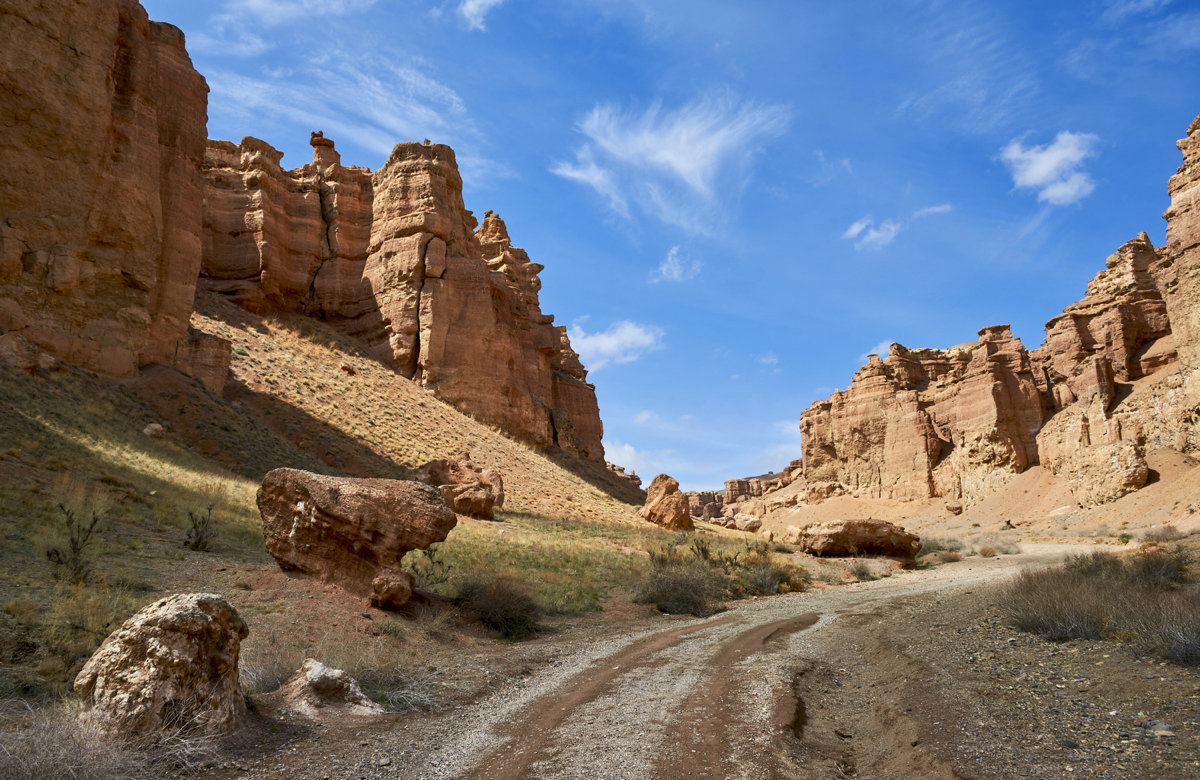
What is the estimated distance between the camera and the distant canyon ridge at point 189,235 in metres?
23.0

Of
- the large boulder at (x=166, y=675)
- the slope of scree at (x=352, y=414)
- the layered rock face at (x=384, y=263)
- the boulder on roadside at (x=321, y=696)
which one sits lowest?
the boulder on roadside at (x=321, y=696)

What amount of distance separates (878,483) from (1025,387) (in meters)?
16.4

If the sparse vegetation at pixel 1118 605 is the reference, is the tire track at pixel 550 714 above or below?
below

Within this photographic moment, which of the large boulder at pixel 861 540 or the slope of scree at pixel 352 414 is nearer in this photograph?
the large boulder at pixel 861 540

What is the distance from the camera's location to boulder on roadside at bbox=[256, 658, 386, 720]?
6.88 m

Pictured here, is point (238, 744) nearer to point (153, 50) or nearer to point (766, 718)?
point (766, 718)

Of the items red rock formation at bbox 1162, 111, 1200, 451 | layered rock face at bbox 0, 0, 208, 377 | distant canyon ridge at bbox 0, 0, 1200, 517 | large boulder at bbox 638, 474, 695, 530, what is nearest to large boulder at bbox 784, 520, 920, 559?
large boulder at bbox 638, 474, 695, 530

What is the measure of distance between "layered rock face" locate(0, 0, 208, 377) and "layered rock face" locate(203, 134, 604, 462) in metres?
15.6

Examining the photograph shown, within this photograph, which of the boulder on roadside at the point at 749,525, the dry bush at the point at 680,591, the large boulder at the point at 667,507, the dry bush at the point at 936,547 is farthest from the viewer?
the boulder on roadside at the point at 749,525

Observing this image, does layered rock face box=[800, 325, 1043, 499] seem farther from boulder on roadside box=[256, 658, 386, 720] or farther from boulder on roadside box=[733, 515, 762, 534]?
boulder on roadside box=[256, 658, 386, 720]

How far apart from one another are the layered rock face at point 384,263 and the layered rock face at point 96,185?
15598 millimetres

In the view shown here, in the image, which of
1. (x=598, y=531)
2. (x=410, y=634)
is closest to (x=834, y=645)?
(x=410, y=634)

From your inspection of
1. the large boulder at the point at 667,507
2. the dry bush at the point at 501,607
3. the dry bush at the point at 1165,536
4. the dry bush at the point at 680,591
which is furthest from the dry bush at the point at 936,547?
the dry bush at the point at 501,607

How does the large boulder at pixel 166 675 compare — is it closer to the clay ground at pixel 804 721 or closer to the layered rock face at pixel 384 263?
the clay ground at pixel 804 721
